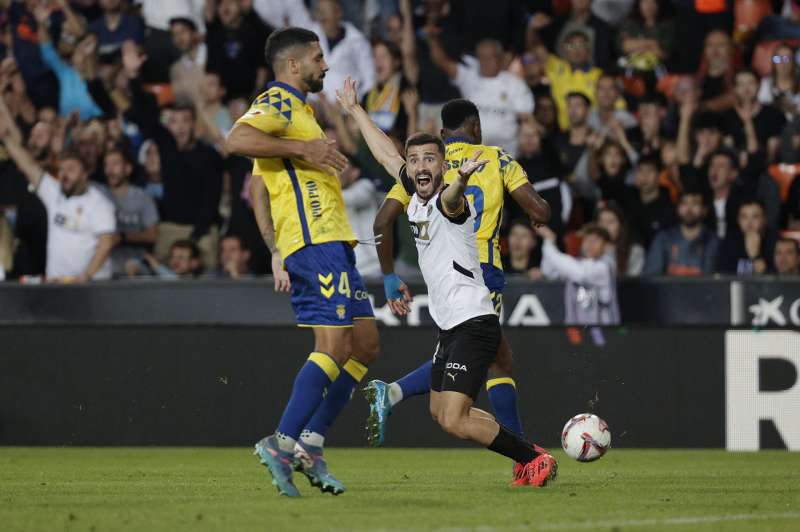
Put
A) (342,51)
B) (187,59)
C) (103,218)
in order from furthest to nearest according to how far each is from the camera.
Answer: (187,59) < (342,51) < (103,218)

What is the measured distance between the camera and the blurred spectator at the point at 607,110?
1564 centimetres

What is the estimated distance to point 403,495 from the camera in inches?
313

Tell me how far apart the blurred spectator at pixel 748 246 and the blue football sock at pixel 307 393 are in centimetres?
741

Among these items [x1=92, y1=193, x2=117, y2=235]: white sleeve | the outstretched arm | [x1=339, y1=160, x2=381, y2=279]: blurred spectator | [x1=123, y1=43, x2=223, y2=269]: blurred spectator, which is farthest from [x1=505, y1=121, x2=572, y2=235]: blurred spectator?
the outstretched arm

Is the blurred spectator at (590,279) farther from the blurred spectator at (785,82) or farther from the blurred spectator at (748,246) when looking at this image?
the blurred spectator at (785,82)

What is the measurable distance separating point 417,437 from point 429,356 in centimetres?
73

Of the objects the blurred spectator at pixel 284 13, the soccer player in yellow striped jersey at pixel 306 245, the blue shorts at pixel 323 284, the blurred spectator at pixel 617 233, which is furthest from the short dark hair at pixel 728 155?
the blue shorts at pixel 323 284

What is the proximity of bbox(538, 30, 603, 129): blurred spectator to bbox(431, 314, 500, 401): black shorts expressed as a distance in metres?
8.38

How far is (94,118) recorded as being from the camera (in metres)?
16.1

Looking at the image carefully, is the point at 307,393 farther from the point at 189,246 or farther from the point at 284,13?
the point at 284,13

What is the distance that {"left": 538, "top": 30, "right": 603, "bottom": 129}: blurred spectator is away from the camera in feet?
53.3

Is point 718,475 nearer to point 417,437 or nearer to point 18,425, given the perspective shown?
point 417,437

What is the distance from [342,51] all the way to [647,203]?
3.85m

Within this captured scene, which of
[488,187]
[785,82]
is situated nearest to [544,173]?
[785,82]
